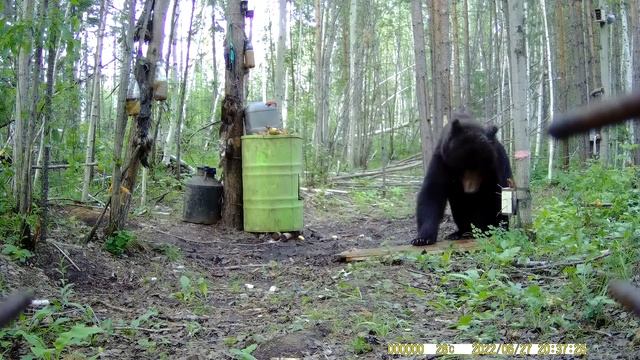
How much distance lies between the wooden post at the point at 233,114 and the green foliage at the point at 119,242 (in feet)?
11.6

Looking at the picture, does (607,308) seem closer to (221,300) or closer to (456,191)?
(221,300)

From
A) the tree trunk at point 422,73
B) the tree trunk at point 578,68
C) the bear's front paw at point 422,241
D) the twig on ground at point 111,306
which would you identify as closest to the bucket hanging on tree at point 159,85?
the twig on ground at point 111,306

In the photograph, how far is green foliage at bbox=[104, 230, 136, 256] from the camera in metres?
6.37

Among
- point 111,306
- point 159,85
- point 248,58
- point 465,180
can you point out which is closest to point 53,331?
point 111,306

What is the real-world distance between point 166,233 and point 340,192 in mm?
7092

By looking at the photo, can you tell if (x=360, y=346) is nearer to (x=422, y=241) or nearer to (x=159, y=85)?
(x=422, y=241)

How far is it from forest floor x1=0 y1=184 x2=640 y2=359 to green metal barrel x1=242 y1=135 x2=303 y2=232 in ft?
4.40

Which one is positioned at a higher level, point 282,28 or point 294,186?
point 282,28

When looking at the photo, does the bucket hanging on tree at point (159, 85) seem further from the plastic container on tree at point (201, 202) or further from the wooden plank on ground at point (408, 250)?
the plastic container on tree at point (201, 202)

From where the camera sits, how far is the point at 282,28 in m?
15.9

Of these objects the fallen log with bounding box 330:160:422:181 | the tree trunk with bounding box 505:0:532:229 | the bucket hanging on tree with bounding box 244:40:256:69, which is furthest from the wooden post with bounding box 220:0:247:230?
→ the fallen log with bounding box 330:160:422:181

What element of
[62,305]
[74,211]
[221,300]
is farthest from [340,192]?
[62,305]

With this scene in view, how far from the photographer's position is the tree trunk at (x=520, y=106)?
650 cm

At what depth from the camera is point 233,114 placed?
10.2 meters
